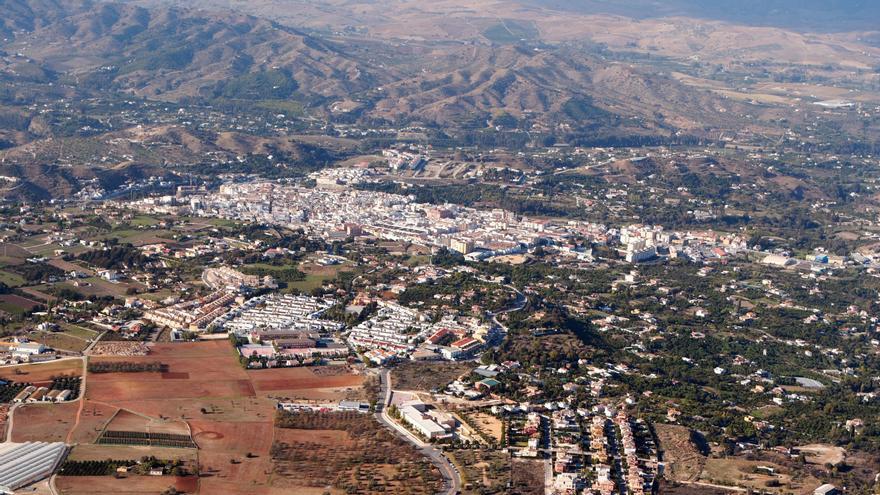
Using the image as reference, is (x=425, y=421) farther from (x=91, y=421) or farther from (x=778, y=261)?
(x=778, y=261)

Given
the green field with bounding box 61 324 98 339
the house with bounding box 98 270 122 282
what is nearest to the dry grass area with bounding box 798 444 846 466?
the green field with bounding box 61 324 98 339

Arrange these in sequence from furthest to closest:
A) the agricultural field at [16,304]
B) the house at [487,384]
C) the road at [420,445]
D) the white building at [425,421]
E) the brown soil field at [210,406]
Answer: the agricultural field at [16,304] < the house at [487,384] < the white building at [425,421] < the brown soil field at [210,406] < the road at [420,445]

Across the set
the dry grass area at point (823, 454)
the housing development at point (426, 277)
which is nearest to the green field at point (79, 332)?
the housing development at point (426, 277)

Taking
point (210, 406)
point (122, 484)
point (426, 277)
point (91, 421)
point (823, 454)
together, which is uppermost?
point (122, 484)

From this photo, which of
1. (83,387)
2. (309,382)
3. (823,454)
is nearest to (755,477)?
(823,454)

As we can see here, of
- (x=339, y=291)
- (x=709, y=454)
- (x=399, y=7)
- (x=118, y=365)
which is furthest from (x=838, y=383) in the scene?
(x=399, y=7)

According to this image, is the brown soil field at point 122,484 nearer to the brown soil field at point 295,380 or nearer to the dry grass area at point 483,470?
the dry grass area at point 483,470
